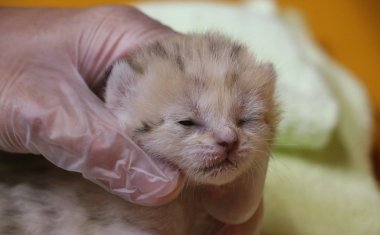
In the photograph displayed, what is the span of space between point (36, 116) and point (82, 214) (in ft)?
0.49

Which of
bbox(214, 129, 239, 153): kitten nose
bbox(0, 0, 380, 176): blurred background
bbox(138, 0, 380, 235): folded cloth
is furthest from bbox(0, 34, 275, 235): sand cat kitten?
bbox(0, 0, 380, 176): blurred background

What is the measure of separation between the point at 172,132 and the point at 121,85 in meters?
0.11

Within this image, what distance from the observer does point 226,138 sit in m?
0.73

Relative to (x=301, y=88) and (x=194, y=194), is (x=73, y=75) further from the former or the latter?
(x=301, y=88)

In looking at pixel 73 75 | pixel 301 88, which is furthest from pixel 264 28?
pixel 73 75

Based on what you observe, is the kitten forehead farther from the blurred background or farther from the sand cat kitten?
the blurred background

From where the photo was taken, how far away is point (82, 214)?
804 mm

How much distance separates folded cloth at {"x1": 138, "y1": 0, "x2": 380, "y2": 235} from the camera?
112 cm

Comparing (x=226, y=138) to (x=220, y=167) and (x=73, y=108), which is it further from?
(x=73, y=108)

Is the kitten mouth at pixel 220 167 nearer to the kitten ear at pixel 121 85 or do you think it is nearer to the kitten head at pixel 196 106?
the kitten head at pixel 196 106

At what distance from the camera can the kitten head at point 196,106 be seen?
2.48 ft

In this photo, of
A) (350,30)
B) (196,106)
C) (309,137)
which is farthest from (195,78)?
(350,30)

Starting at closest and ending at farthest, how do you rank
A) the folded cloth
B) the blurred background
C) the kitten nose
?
the kitten nose
the folded cloth
the blurred background

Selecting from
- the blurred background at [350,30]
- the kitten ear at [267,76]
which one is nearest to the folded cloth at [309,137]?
the kitten ear at [267,76]
